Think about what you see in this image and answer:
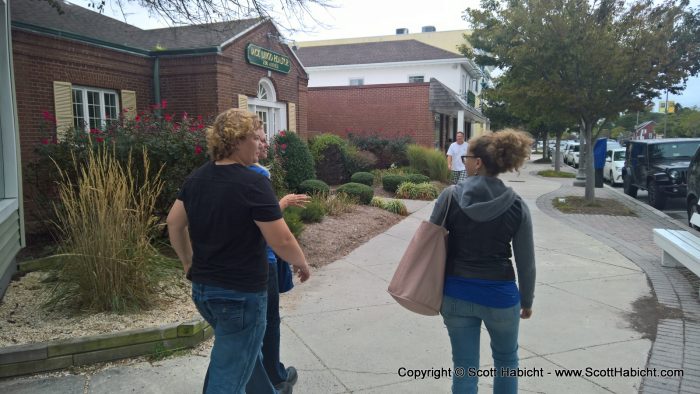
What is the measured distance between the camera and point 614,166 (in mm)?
18578

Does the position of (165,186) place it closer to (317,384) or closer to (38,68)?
(317,384)

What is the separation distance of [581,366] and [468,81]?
32.3 m

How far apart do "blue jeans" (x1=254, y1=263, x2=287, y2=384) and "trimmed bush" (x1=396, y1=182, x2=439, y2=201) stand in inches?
402


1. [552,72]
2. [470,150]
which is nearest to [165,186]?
[470,150]

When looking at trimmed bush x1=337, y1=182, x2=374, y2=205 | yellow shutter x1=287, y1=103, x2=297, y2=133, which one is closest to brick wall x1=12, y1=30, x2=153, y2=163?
trimmed bush x1=337, y1=182, x2=374, y2=205

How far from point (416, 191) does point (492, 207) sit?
428 inches

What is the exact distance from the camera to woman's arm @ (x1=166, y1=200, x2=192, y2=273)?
2.54 m

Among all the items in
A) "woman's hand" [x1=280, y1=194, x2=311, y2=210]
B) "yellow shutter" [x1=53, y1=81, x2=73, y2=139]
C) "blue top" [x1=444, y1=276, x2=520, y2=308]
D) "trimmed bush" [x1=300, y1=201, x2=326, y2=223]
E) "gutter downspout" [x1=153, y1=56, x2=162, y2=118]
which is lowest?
"trimmed bush" [x1=300, y1=201, x2=326, y2=223]

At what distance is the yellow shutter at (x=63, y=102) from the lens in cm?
940

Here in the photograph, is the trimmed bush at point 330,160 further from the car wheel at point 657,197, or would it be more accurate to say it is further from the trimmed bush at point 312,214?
the car wheel at point 657,197

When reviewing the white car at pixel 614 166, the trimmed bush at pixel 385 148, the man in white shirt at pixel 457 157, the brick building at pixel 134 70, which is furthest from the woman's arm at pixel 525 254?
the white car at pixel 614 166

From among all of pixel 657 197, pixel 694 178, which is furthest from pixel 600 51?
pixel 657 197

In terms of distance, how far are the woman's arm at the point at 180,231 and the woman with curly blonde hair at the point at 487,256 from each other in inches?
50.8

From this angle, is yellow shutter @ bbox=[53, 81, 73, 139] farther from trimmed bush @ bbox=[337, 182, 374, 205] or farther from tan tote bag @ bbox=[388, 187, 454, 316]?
tan tote bag @ bbox=[388, 187, 454, 316]
